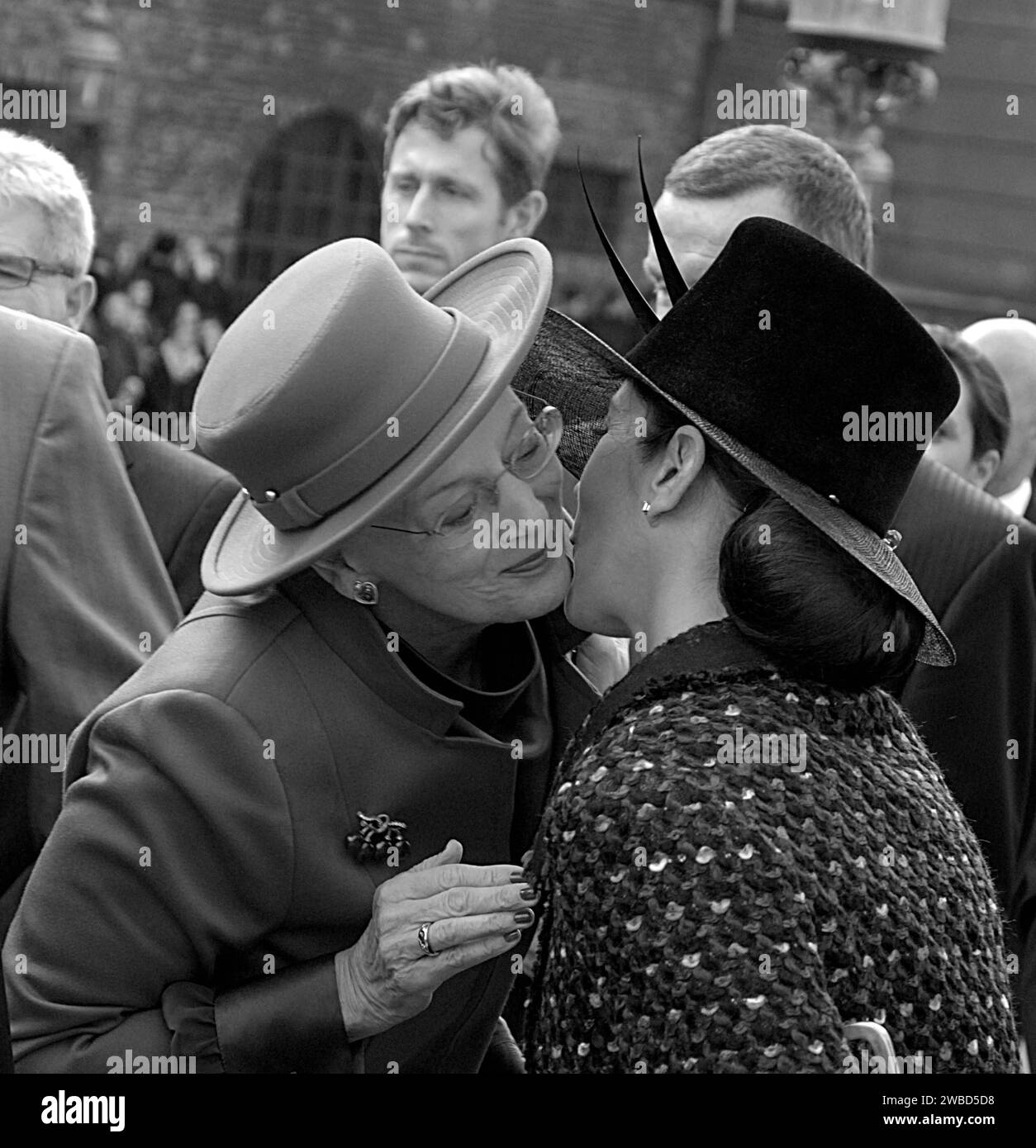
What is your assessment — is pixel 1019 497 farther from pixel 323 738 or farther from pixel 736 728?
pixel 736 728

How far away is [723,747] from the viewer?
80.5 inches

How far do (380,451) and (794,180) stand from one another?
5.37ft

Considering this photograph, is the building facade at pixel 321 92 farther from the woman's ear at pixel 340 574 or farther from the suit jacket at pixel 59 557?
the woman's ear at pixel 340 574

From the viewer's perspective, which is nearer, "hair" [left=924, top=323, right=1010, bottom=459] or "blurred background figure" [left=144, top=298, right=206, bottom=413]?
"hair" [left=924, top=323, right=1010, bottom=459]

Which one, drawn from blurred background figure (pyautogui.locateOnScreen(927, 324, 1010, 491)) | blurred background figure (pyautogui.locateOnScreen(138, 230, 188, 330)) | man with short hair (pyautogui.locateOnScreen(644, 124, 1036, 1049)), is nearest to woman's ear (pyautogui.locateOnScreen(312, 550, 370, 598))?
man with short hair (pyautogui.locateOnScreen(644, 124, 1036, 1049))

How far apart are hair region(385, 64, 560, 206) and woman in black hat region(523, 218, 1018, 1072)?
2.94 metres

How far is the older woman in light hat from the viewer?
96.2 inches

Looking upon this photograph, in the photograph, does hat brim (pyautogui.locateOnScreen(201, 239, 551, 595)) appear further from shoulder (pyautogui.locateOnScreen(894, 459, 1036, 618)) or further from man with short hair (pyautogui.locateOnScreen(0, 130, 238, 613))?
man with short hair (pyautogui.locateOnScreen(0, 130, 238, 613))

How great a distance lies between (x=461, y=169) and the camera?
5.29 m

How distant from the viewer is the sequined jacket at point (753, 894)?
1916 millimetres

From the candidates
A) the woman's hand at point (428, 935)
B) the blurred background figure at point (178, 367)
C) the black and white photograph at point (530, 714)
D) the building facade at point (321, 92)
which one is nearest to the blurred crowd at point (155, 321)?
the blurred background figure at point (178, 367)

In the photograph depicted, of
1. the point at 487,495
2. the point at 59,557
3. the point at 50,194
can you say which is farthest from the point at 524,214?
the point at 487,495
